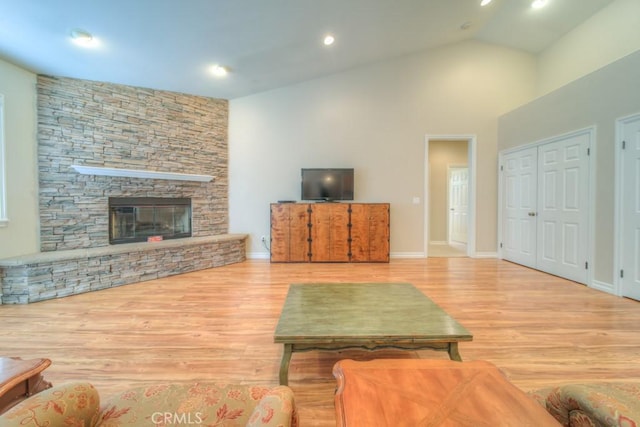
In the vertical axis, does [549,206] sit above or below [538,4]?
below

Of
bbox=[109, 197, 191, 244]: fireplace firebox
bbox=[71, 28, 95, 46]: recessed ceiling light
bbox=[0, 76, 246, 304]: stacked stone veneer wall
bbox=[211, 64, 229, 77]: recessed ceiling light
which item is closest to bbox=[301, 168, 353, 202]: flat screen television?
bbox=[0, 76, 246, 304]: stacked stone veneer wall

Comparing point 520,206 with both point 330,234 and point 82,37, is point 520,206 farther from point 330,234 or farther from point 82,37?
point 82,37

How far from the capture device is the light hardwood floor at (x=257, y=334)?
1.65 meters

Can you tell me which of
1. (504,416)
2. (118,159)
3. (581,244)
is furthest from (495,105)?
(118,159)

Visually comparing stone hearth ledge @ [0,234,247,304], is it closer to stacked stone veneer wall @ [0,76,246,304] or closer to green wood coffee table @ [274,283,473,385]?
stacked stone veneer wall @ [0,76,246,304]

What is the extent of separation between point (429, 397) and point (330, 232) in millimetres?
3851

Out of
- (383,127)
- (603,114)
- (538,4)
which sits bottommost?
(603,114)

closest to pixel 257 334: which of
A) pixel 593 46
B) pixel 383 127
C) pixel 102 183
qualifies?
pixel 102 183

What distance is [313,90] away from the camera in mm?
5059

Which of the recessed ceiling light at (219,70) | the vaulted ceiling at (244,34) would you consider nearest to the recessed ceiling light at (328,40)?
the vaulted ceiling at (244,34)

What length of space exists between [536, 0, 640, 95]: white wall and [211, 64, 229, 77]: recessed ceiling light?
5725 millimetres

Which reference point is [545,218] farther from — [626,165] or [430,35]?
[430,35]

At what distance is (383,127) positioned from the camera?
16.7 ft

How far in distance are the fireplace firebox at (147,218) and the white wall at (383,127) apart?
87 centimetres
